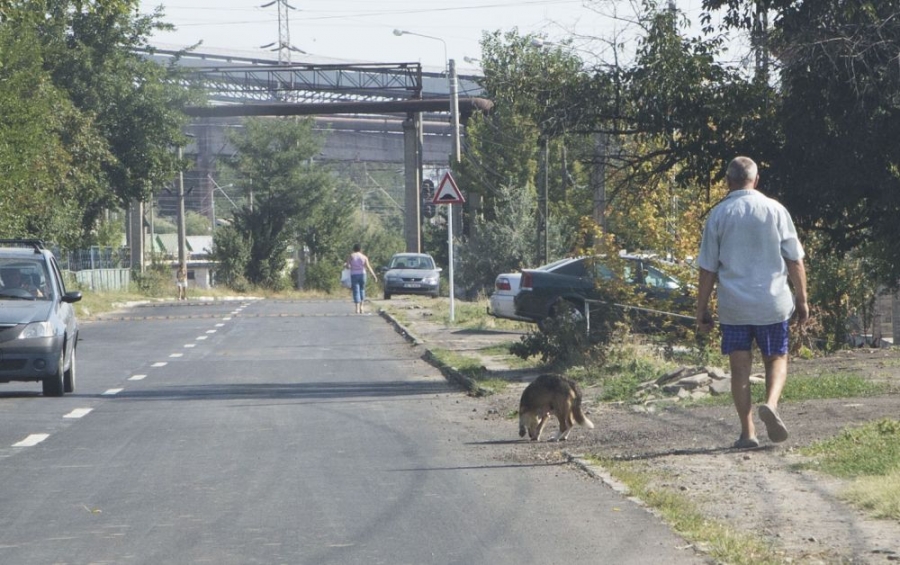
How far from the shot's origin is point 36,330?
1549cm

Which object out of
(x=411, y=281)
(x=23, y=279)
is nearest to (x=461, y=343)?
(x=23, y=279)

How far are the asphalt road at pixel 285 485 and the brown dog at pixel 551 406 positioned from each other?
49 cm

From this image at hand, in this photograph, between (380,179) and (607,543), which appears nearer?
(607,543)

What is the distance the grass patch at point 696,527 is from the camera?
6.22 metres

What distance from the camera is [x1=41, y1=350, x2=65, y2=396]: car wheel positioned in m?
15.6

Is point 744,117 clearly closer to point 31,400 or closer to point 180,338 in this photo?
point 31,400

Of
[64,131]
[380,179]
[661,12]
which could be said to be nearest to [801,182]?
[661,12]

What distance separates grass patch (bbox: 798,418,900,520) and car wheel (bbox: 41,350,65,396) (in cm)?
910

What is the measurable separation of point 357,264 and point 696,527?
31.5 meters

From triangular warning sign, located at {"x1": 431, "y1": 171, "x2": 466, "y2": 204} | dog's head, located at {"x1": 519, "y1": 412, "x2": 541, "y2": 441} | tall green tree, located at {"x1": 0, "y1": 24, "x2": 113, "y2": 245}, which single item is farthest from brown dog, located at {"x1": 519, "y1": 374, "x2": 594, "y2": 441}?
tall green tree, located at {"x1": 0, "y1": 24, "x2": 113, "y2": 245}

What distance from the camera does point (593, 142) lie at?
18.6 metres

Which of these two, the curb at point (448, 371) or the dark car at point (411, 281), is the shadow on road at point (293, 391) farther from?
the dark car at point (411, 281)

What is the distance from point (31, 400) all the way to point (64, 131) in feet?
109

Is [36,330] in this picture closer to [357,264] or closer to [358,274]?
[357,264]
